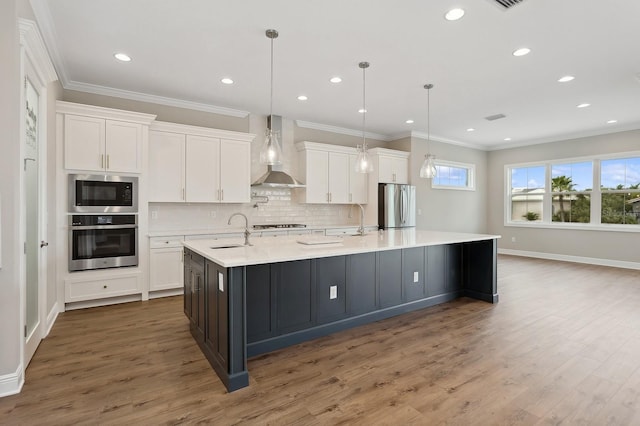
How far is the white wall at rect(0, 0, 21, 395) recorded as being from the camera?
2088 millimetres

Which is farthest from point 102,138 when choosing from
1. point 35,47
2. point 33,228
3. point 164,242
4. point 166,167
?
point 35,47

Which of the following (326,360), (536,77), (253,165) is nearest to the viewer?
(326,360)

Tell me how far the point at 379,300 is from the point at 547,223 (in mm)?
6363

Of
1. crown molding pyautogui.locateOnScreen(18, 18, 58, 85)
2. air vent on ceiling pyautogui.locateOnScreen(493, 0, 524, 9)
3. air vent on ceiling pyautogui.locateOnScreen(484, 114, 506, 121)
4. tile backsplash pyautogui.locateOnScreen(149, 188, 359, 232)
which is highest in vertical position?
air vent on ceiling pyautogui.locateOnScreen(484, 114, 506, 121)

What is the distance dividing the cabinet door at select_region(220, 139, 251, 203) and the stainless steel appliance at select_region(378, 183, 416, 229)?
2.68 m

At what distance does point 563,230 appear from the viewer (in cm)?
734

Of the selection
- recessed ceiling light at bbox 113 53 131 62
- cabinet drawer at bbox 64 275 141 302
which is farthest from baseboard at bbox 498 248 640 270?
recessed ceiling light at bbox 113 53 131 62

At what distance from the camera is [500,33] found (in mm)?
3002

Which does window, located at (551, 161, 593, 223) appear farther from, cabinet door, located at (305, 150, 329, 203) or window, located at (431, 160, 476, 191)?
cabinet door, located at (305, 150, 329, 203)

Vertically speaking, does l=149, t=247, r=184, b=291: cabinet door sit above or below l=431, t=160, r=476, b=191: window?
below

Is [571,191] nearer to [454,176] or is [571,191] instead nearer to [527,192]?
[527,192]

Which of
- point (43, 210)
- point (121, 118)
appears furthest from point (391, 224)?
point (43, 210)

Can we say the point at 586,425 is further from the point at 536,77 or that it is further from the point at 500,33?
the point at 536,77

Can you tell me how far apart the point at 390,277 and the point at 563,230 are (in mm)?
6023
